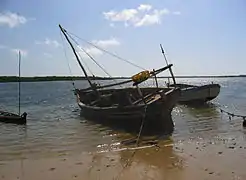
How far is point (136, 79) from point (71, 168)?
21.5 feet

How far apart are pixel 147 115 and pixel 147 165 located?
25.0ft

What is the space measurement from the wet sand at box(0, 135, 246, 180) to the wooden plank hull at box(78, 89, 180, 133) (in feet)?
14.5

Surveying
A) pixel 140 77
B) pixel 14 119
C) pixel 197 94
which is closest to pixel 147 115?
pixel 140 77

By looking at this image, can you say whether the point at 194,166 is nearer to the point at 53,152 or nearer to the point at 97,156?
the point at 97,156

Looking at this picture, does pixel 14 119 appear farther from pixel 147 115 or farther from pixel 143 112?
pixel 147 115

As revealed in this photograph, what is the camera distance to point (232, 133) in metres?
16.7

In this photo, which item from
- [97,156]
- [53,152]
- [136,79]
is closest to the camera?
[97,156]

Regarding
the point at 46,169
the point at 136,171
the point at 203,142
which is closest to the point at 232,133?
the point at 203,142

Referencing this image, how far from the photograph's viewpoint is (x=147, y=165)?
10898mm

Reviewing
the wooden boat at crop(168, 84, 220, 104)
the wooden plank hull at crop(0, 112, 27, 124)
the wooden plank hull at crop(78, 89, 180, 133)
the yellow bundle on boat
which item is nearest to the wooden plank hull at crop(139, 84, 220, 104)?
the wooden boat at crop(168, 84, 220, 104)

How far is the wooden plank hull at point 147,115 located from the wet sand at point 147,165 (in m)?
4.42

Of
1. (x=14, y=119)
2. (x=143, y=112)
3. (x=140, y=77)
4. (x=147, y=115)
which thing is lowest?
(x=14, y=119)

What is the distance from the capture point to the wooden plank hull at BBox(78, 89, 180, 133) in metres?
18.2

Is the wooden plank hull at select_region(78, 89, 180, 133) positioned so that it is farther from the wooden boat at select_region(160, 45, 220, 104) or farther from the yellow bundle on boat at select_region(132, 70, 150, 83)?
the wooden boat at select_region(160, 45, 220, 104)
